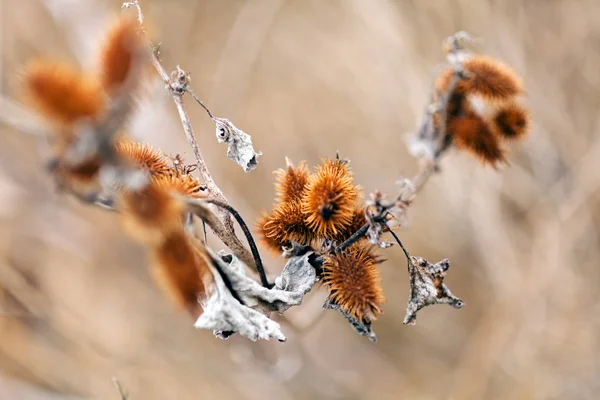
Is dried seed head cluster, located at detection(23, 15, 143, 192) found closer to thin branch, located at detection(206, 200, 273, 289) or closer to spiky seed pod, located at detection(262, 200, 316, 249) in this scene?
thin branch, located at detection(206, 200, 273, 289)

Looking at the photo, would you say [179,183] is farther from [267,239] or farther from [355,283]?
[355,283]

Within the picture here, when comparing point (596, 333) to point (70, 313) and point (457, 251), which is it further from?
point (70, 313)

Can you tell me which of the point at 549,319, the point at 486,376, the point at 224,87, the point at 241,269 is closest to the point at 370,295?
the point at 241,269

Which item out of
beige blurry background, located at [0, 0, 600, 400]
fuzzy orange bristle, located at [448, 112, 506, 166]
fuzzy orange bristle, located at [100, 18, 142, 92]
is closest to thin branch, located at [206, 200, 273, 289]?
fuzzy orange bristle, located at [100, 18, 142, 92]

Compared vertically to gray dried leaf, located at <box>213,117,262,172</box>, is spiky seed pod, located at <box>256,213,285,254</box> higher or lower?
lower

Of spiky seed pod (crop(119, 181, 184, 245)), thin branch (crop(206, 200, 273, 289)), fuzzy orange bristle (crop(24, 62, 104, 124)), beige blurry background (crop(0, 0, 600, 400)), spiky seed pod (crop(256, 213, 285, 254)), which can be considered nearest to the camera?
fuzzy orange bristle (crop(24, 62, 104, 124))

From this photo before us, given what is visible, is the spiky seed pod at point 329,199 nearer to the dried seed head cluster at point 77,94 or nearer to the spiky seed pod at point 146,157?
the spiky seed pod at point 146,157
